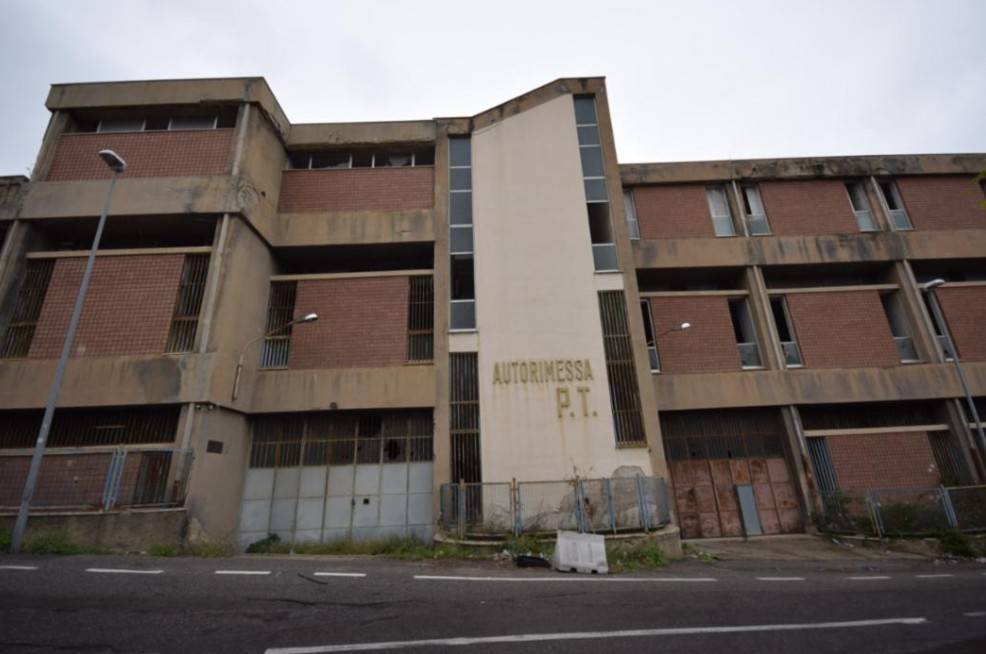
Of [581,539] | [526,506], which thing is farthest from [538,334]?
[581,539]

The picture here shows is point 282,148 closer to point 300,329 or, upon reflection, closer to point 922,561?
point 300,329

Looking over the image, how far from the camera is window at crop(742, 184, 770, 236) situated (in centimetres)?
1742

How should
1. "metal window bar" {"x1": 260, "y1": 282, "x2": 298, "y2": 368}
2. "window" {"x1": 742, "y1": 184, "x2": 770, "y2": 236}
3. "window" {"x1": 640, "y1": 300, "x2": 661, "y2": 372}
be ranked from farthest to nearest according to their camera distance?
"window" {"x1": 742, "y1": 184, "x2": 770, "y2": 236}
"window" {"x1": 640, "y1": 300, "x2": 661, "y2": 372}
"metal window bar" {"x1": 260, "y1": 282, "x2": 298, "y2": 368}

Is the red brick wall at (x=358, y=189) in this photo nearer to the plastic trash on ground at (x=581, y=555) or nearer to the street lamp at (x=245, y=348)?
the street lamp at (x=245, y=348)

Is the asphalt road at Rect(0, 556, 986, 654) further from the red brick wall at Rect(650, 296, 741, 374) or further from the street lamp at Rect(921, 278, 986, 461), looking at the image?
the street lamp at Rect(921, 278, 986, 461)

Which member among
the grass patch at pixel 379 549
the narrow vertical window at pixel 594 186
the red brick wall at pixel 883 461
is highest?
the narrow vertical window at pixel 594 186

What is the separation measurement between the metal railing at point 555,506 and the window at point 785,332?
25.3 ft

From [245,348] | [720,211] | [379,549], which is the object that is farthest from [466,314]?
[720,211]

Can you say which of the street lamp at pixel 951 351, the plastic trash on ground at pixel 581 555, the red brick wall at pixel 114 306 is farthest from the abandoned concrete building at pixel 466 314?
the plastic trash on ground at pixel 581 555

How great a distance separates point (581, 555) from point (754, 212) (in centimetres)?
1522

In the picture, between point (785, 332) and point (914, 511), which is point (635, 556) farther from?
point (785, 332)

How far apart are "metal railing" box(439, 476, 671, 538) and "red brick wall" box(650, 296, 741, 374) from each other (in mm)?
5117

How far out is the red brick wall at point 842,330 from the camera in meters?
15.7

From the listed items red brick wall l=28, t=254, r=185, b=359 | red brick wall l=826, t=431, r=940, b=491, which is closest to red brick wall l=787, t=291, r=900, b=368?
red brick wall l=826, t=431, r=940, b=491
